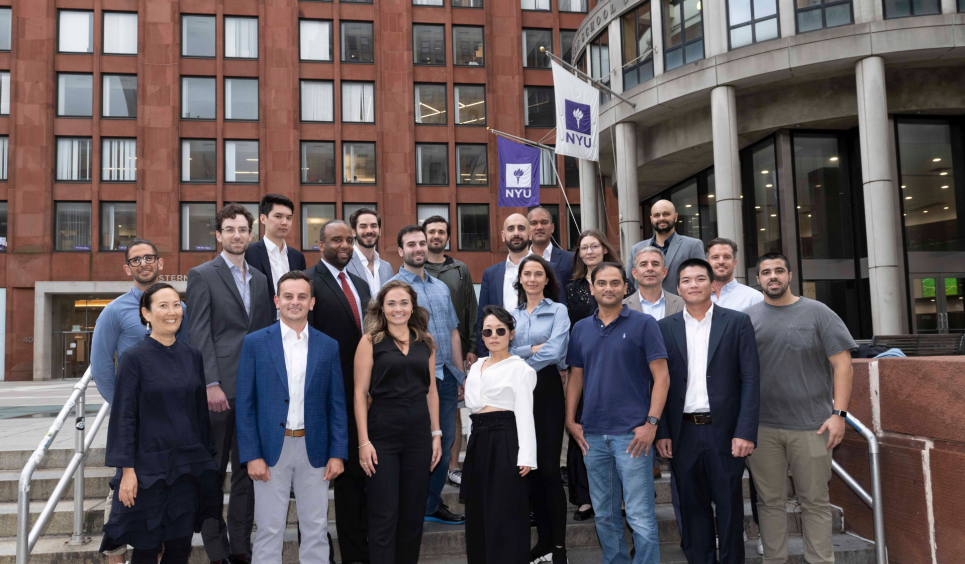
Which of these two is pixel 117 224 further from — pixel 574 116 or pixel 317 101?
pixel 574 116

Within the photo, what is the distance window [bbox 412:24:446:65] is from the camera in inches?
1291

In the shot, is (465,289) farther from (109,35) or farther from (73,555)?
(109,35)

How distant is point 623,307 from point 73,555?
468cm

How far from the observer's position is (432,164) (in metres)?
32.5

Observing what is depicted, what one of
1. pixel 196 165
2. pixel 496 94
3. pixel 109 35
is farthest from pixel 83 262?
pixel 496 94

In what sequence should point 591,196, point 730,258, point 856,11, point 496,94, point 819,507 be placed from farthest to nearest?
point 496,94 < point 591,196 < point 856,11 < point 730,258 < point 819,507

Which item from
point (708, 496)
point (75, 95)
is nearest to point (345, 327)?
point (708, 496)

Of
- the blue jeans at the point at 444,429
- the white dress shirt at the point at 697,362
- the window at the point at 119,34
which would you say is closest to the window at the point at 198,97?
the window at the point at 119,34

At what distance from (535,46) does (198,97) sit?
655 inches

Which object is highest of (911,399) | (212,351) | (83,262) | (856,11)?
(856,11)

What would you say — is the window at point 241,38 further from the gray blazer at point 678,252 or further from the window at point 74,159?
the gray blazer at point 678,252

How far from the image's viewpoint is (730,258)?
577cm

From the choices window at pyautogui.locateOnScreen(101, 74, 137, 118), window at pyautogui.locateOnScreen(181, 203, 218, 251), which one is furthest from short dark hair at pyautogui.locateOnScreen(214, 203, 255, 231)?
window at pyautogui.locateOnScreen(101, 74, 137, 118)

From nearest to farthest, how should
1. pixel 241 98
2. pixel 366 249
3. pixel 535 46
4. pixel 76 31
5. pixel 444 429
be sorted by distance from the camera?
pixel 444 429
pixel 366 249
pixel 76 31
pixel 241 98
pixel 535 46
